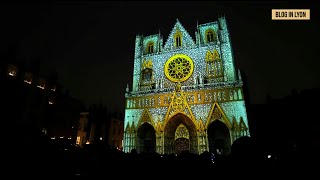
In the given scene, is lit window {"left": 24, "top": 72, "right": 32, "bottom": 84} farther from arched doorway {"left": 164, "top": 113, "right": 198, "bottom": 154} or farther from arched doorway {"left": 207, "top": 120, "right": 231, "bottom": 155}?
arched doorway {"left": 207, "top": 120, "right": 231, "bottom": 155}

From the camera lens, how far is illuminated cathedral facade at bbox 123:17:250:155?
2534 cm

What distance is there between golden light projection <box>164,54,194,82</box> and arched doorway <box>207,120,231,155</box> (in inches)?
331

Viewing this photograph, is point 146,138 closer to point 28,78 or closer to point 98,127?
point 98,127

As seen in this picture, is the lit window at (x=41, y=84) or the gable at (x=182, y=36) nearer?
the gable at (x=182, y=36)

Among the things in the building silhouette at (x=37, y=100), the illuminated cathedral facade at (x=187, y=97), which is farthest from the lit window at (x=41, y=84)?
the illuminated cathedral facade at (x=187, y=97)

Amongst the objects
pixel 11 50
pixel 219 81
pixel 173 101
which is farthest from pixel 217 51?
pixel 11 50

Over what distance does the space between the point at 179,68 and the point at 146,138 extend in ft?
40.2

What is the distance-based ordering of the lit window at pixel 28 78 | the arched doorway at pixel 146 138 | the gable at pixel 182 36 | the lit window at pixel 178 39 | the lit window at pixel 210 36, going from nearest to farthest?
1. the arched doorway at pixel 146 138
2. the lit window at pixel 28 78
3. the lit window at pixel 210 36
4. the gable at pixel 182 36
5. the lit window at pixel 178 39

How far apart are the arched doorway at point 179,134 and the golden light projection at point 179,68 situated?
6.57 metres

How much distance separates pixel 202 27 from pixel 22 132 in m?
32.5

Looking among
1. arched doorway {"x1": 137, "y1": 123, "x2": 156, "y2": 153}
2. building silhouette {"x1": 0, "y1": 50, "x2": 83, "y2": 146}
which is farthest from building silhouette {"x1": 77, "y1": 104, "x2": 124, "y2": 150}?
arched doorway {"x1": 137, "y1": 123, "x2": 156, "y2": 153}

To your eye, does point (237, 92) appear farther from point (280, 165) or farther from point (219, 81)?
point (280, 165)

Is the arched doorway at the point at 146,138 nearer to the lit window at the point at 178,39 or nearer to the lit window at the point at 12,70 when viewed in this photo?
the lit window at the point at 178,39

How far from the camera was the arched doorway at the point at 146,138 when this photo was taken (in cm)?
2902
